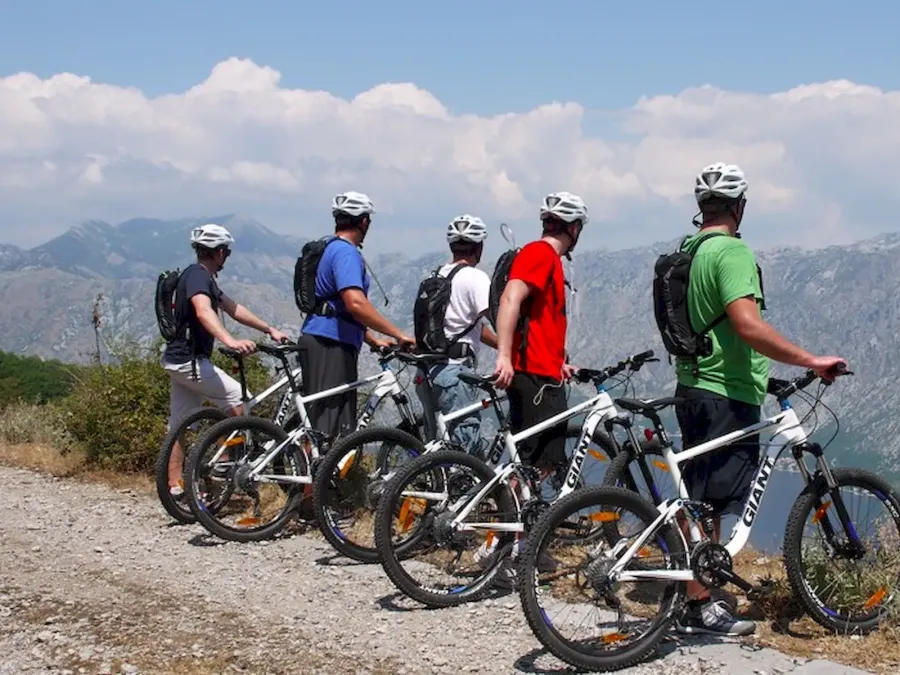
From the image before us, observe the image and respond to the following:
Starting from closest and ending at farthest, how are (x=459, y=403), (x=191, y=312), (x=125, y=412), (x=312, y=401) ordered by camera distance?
(x=459, y=403) → (x=312, y=401) → (x=191, y=312) → (x=125, y=412)

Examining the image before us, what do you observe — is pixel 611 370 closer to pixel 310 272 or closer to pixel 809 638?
pixel 809 638

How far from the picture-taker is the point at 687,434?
545cm

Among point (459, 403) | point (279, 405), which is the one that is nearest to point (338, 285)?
point (459, 403)

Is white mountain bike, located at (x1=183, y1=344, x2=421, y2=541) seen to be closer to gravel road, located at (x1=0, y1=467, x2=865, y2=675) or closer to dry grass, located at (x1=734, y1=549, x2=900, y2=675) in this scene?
gravel road, located at (x1=0, y1=467, x2=865, y2=675)

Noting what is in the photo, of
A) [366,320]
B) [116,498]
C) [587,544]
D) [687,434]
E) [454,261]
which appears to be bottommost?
[116,498]

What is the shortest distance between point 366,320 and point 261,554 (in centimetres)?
191

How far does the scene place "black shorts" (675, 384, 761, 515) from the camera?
17.2 feet

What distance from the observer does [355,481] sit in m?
6.98

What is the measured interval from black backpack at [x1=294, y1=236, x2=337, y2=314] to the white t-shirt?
1.07 metres

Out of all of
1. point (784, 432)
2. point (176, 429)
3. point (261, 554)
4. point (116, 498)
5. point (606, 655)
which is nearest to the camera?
point (606, 655)

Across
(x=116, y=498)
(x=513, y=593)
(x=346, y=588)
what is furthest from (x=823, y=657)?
(x=116, y=498)

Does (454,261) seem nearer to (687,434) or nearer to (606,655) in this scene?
(687,434)

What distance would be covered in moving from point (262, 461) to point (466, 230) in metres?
2.36

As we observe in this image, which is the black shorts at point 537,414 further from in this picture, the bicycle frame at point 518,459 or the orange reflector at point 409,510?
the orange reflector at point 409,510
